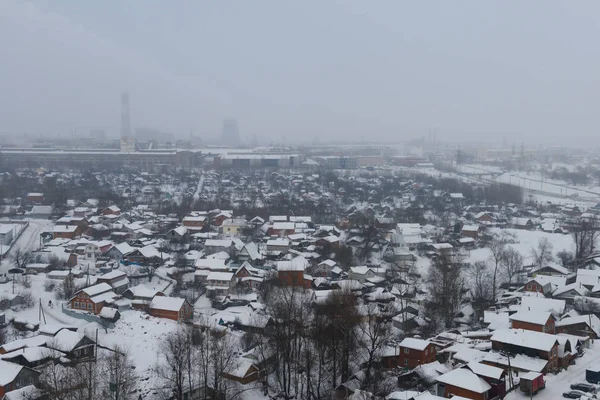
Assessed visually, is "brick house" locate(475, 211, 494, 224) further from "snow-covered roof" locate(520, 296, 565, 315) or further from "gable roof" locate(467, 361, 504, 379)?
"gable roof" locate(467, 361, 504, 379)

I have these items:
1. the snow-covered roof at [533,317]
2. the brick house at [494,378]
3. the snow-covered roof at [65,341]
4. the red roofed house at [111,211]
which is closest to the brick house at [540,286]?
the snow-covered roof at [533,317]

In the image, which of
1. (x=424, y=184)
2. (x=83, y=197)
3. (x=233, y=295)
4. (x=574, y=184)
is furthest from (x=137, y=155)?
(x=233, y=295)

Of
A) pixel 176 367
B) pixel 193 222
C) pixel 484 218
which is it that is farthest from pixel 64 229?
pixel 484 218

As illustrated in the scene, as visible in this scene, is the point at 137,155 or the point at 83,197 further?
the point at 137,155

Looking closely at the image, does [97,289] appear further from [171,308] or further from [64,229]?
[64,229]

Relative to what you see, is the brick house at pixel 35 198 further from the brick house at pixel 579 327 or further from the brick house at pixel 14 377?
the brick house at pixel 579 327

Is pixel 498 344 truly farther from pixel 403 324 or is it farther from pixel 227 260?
pixel 227 260
